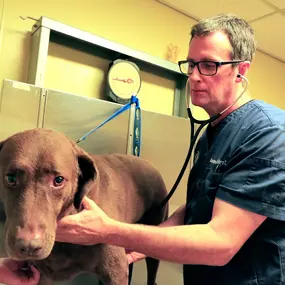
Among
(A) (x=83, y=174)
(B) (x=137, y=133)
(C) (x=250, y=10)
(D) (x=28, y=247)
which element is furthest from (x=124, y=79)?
(D) (x=28, y=247)

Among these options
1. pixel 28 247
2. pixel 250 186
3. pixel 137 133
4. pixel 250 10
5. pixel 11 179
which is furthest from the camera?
pixel 250 10

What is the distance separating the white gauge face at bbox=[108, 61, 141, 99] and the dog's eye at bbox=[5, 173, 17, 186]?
1.50m

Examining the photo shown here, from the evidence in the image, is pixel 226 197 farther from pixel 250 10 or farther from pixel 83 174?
pixel 250 10

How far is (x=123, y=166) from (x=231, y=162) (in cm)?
55

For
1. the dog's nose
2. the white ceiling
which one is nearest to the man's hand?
the dog's nose

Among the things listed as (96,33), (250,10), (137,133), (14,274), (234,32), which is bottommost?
(14,274)

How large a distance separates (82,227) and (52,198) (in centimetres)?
10

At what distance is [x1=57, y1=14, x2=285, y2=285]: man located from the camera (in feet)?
3.16

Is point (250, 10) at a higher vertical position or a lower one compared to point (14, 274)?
higher

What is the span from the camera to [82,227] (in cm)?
93

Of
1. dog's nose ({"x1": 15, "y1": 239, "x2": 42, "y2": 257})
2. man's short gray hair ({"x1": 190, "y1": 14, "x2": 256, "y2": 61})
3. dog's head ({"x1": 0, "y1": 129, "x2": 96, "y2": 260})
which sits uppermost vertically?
man's short gray hair ({"x1": 190, "y1": 14, "x2": 256, "y2": 61})

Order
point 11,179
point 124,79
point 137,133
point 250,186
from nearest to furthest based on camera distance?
1. point 11,179
2. point 250,186
3. point 137,133
4. point 124,79

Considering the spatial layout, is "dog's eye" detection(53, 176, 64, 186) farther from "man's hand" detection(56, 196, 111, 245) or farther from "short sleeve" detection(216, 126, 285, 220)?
"short sleeve" detection(216, 126, 285, 220)

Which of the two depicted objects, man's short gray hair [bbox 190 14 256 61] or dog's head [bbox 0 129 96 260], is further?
man's short gray hair [bbox 190 14 256 61]
